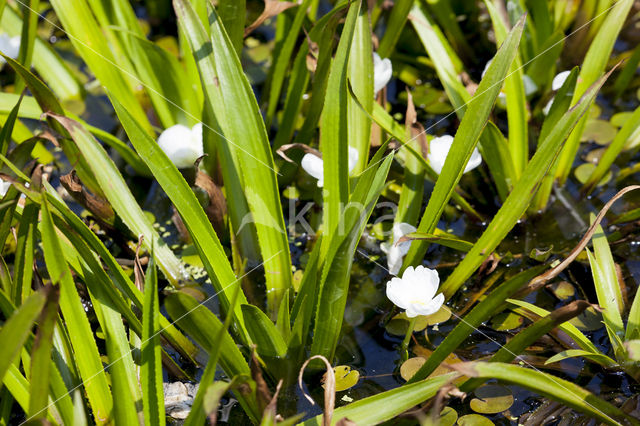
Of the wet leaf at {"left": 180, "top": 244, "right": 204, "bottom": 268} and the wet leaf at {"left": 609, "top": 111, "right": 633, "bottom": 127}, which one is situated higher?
the wet leaf at {"left": 609, "top": 111, "right": 633, "bottom": 127}

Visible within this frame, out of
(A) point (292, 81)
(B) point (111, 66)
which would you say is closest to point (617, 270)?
(A) point (292, 81)

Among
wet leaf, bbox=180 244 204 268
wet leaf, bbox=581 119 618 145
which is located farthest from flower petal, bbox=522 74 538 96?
wet leaf, bbox=180 244 204 268

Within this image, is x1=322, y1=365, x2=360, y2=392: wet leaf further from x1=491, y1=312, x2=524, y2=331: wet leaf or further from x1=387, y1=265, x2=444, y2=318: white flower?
x1=491, y1=312, x2=524, y2=331: wet leaf

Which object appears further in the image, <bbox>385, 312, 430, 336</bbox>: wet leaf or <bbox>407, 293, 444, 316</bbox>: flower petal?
<bbox>385, 312, 430, 336</bbox>: wet leaf

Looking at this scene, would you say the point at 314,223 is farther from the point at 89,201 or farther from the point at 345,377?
the point at 89,201

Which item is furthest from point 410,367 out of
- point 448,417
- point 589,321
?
point 589,321

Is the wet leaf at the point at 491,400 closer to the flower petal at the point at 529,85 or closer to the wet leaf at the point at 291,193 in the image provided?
the wet leaf at the point at 291,193
